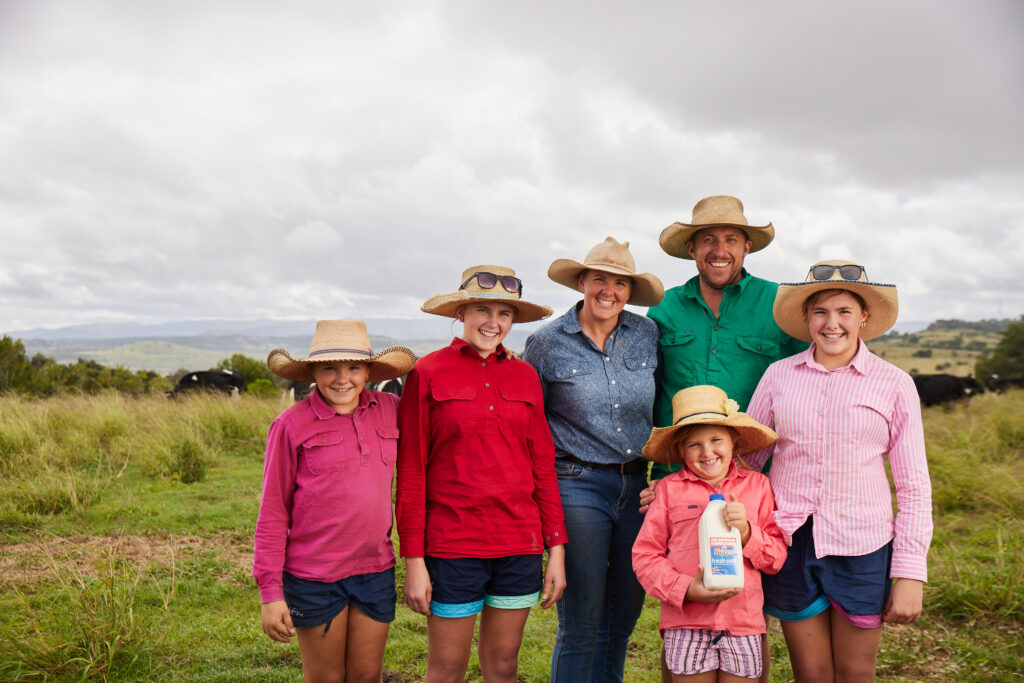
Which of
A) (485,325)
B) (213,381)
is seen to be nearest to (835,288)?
(485,325)

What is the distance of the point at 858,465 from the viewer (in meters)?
2.76

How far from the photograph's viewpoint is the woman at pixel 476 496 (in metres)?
2.86

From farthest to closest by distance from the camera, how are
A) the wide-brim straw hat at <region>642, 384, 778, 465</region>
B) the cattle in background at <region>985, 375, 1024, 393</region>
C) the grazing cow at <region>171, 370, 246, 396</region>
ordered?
the cattle in background at <region>985, 375, 1024, 393</region> < the grazing cow at <region>171, 370, 246, 396</region> < the wide-brim straw hat at <region>642, 384, 778, 465</region>

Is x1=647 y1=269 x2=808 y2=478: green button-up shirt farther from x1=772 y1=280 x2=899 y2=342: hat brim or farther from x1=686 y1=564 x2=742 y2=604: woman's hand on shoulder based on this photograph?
x1=686 y1=564 x2=742 y2=604: woman's hand on shoulder

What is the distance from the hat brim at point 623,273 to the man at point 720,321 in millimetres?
137

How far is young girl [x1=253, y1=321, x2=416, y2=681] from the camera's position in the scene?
2748 millimetres

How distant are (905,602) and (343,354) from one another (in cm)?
245

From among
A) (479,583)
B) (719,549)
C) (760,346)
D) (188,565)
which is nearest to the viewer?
(719,549)

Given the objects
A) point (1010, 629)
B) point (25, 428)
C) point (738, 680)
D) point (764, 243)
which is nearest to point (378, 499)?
point (738, 680)

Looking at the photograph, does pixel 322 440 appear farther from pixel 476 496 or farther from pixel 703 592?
pixel 703 592

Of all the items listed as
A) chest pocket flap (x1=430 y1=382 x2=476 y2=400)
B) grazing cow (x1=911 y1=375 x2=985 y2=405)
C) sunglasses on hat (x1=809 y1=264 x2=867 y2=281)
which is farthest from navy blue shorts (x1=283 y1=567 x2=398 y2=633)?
grazing cow (x1=911 y1=375 x2=985 y2=405)

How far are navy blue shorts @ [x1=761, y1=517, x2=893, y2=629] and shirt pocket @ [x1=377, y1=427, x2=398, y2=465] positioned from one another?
1.69 meters

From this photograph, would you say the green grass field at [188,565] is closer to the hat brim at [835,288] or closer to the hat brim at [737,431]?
the hat brim at [737,431]

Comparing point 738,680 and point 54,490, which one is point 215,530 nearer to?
point 54,490
